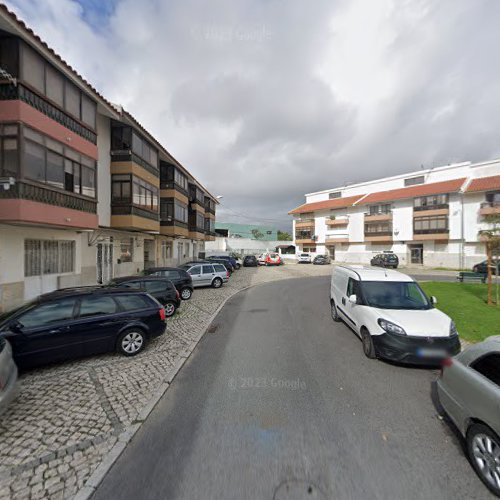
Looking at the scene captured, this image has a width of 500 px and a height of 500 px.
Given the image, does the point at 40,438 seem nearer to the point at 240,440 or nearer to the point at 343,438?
the point at 240,440

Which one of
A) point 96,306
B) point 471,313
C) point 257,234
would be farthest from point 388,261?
point 257,234

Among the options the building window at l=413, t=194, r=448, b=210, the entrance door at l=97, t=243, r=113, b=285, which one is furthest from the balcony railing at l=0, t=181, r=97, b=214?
the building window at l=413, t=194, r=448, b=210

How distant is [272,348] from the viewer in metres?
6.28

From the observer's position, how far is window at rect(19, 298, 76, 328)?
4.91 m

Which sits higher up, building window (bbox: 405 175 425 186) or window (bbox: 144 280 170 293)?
building window (bbox: 405 175 425 186)

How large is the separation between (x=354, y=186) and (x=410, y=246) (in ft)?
52.2

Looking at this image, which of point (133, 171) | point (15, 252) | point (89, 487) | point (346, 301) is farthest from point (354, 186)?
point (89, 487)

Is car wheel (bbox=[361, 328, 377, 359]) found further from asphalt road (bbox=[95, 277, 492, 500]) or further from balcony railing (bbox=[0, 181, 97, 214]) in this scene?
balcony railing (bbox=[0, 181, 97, 214])

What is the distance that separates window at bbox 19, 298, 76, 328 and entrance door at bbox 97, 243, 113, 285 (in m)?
9.56

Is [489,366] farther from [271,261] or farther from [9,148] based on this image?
[271,261]

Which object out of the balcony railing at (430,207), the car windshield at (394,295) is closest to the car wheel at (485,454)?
the car windshield at (394,295)

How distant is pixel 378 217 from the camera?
41.4m

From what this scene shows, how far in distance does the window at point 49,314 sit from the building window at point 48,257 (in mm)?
6356

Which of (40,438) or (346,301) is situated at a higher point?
(346,301)
